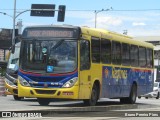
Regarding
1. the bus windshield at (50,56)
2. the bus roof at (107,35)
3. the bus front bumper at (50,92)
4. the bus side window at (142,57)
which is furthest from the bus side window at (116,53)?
the bus front bumper at (50,92)

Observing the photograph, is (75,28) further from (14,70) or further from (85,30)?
(14,70)

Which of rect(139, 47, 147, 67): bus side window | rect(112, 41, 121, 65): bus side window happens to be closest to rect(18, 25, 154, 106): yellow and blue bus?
rect(112, 41, 121, 65): bus side window

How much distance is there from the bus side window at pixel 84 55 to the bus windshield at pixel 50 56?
0.34 meters

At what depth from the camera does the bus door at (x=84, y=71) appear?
20688 mm

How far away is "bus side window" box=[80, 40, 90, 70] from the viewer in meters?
20.7

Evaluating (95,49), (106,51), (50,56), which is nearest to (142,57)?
(106,51)

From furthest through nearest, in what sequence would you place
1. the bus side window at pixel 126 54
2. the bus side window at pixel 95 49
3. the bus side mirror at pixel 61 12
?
the bus side mirror at pixel 61 12 < the bus side window at pixel 126 54 < the bus side window at pixel 95 49

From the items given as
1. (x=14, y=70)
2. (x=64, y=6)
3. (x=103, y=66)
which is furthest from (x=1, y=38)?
(x=103, y=66)

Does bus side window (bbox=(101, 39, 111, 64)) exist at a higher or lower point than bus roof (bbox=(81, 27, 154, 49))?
lower

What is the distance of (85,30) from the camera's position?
21359 millimetres

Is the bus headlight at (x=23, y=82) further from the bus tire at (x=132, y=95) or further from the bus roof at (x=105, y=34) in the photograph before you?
the bus tire at (x=132, y=95)

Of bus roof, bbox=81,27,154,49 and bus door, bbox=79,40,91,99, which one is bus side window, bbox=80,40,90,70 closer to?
bus door, bbox=79,40,91,99

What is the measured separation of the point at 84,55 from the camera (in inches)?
824

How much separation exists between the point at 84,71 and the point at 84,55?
62cm
